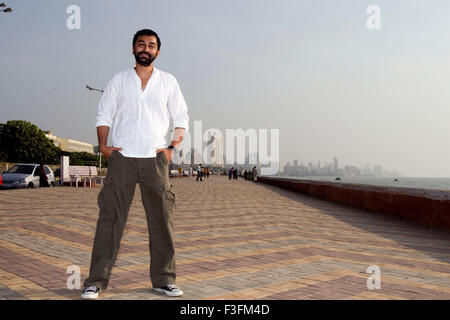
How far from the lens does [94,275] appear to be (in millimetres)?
3184

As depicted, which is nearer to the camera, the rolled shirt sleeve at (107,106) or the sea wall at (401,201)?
the rolled shirt sleeve at (107,106)

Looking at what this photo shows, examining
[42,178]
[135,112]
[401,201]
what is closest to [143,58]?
[135,112]

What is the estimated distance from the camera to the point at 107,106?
3334 mm

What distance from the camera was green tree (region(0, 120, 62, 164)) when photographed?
211 feet

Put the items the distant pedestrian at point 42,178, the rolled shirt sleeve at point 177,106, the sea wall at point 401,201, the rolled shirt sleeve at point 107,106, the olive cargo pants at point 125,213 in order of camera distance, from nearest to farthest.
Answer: the olive cargo pants at point 125,213 < the rolled shirt sleeve at point 107,106 < the rolled shirt sleeve at point 177,106 < the sea wall at point 401,201 < the distant pedestrian at point 42,178

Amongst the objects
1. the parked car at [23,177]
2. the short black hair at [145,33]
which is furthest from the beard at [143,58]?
the parked car at [23,177]

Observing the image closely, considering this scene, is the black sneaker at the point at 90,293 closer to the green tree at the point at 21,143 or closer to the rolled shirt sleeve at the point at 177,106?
the rolled shirt sleeve at the point at 177,106

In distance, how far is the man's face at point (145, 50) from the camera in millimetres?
3352

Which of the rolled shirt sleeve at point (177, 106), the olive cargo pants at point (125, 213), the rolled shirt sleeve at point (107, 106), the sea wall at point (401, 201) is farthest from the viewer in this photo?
the sea wall at point (401, 201)

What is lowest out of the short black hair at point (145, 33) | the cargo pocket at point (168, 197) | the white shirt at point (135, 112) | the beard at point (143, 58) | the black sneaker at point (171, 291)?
the black sneaker at point (171, 291)

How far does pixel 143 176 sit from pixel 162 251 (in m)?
0.61
